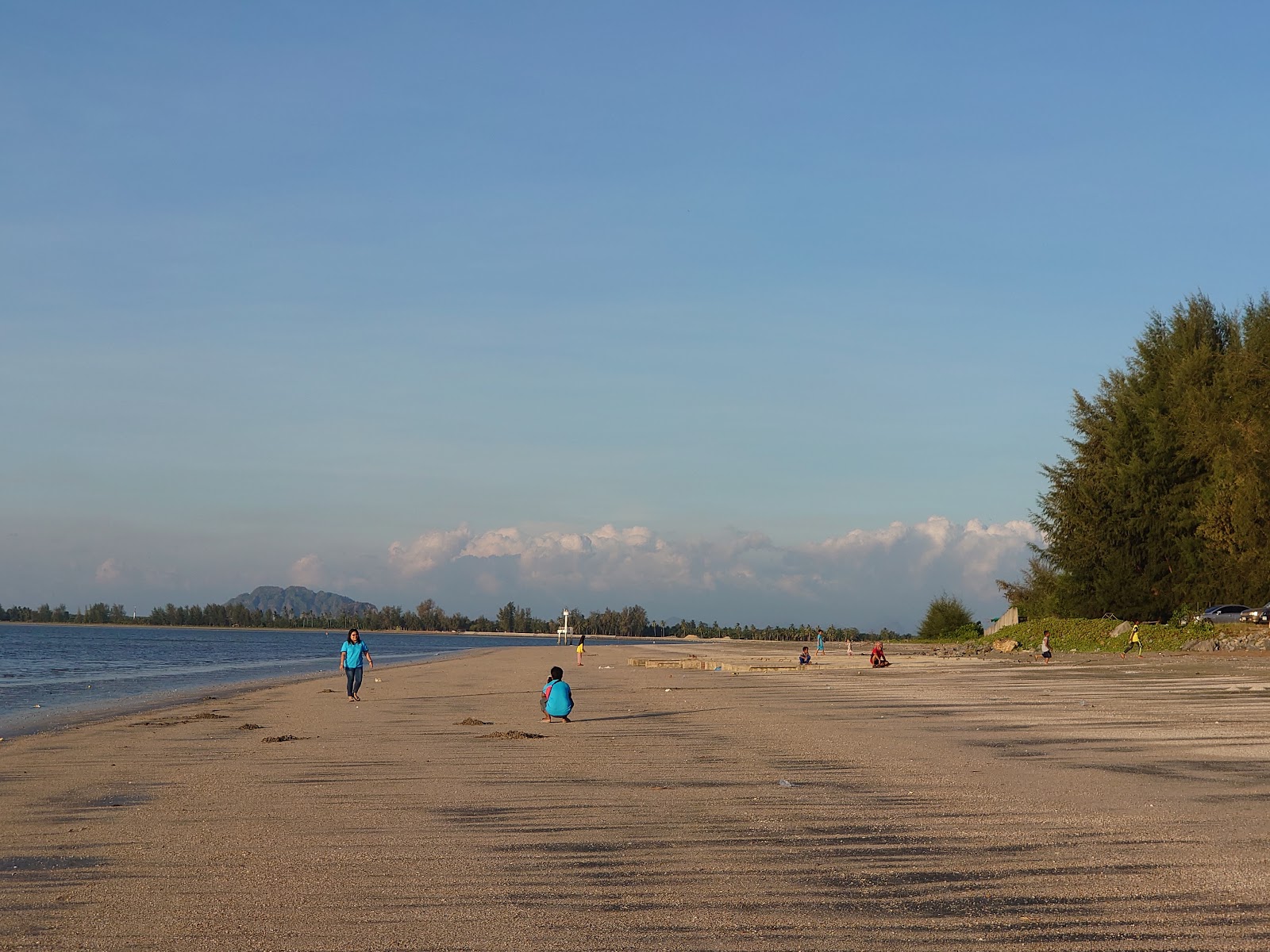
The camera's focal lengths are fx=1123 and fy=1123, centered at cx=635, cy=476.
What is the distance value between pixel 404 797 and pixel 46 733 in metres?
14.7

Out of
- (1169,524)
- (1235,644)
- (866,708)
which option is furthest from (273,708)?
(1169,524)

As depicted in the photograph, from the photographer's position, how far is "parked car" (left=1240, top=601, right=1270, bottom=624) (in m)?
46.5

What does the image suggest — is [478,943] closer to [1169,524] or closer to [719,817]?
[719,817]

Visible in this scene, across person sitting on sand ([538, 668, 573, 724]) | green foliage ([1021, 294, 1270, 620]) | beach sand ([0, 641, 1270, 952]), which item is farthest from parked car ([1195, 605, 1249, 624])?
person sitting on sand ([538, 668, 573, 724])

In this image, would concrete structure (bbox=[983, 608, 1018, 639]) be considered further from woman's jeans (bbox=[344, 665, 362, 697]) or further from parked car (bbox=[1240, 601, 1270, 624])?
woman's jeans (bbox=[344, 665, 362, 697])

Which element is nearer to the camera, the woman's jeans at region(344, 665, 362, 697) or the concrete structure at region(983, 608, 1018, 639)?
the woman's jeans at region(344, 665, 362, 697)

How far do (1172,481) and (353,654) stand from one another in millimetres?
46035

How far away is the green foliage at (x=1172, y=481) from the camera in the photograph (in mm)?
52562

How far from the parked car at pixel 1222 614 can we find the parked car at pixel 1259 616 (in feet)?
1.95

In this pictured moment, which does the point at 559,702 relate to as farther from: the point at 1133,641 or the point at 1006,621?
the point at 1006,621

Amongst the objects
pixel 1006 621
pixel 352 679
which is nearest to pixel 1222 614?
pixel 1006 621

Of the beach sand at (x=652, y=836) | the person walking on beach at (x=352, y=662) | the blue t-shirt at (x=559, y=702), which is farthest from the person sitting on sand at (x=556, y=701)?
the person walking on beach at (x=352, y=662)

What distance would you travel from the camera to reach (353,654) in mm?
30156

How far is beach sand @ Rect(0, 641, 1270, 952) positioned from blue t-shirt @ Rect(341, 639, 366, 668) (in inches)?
356
